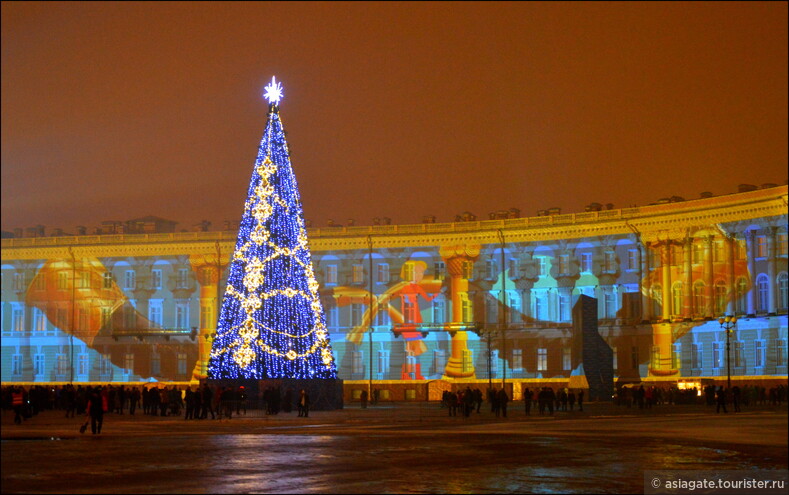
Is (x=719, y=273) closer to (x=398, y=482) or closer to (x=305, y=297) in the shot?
(x=305, y=297)

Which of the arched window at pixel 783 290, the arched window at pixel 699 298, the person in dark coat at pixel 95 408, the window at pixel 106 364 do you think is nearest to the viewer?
the person in dark coat at pixel 95 408

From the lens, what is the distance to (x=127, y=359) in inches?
3438

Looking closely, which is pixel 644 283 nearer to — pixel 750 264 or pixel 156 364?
pixel 750 264

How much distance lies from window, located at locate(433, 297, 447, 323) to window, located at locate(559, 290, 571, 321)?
8.17 m

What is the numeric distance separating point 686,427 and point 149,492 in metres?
20.4

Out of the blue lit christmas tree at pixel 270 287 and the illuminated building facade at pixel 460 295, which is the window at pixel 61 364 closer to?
the illuminated building facade at pixel 460 295

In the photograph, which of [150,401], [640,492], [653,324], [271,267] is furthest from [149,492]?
[653,324]

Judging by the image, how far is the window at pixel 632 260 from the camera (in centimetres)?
7819

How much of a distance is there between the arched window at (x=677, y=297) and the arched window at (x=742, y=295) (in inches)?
160

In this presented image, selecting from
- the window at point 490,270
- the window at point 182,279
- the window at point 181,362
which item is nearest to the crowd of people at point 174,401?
the window at point 181,362

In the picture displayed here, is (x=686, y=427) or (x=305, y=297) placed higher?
(x=305, y=297)

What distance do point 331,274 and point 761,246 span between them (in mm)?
29840

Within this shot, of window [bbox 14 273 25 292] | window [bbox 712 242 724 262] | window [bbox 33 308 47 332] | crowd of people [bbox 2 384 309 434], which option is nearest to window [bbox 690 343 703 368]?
window [bbox 712 242 724 262]

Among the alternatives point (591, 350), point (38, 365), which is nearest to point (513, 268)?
point (591, 350)
